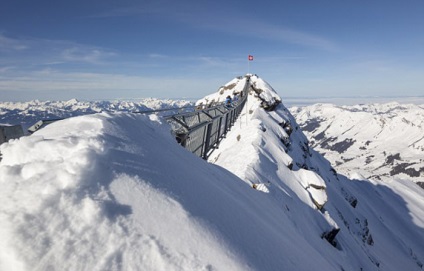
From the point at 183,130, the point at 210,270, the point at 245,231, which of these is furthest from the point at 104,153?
the point at 183,130

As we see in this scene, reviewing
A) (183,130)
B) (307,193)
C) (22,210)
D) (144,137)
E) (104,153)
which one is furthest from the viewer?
(307,193)

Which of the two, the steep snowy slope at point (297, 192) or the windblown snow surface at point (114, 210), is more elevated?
the windblown snow surface at point (114, 210)

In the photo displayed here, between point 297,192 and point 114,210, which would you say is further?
point 297,192

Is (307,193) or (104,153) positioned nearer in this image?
(104,153)

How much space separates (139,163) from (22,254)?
2.27 metres

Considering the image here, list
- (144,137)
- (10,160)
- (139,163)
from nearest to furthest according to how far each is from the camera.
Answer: (10,160) → (139,163) → (144,137)

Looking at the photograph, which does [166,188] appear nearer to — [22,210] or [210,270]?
[210,270]

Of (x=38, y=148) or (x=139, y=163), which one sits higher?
(x=38, y=148)

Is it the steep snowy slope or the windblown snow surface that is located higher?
the windblown snow surface

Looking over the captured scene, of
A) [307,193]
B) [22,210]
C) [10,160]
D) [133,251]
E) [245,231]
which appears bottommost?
[307,193]

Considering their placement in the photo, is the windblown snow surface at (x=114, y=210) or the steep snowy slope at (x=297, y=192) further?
the steep snowy slope at (x=297, y=192)

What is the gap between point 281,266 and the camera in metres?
5.29

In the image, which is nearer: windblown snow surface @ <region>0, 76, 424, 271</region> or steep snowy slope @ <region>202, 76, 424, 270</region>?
windblown snow surface @ <region>0, 76, 424, 271</region>

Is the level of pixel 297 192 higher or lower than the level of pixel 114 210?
lower
